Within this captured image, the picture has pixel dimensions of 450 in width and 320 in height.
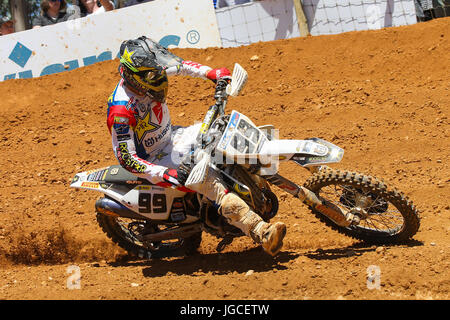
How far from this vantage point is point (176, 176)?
5164 millimetres

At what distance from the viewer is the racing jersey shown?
538 cm

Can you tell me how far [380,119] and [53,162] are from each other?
196 inches

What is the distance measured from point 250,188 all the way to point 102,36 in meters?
7.71

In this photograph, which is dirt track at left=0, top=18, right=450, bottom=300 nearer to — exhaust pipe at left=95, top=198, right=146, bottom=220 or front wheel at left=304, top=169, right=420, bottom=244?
front wheel at left=304, top=169, right=420, bottom=244

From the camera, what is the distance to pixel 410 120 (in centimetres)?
831

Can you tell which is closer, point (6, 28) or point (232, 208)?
point (232, 208)

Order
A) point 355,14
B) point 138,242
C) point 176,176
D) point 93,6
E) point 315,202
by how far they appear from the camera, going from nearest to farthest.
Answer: point 176,176, point 315,202, point 138,242, point 355,14, point 93,6

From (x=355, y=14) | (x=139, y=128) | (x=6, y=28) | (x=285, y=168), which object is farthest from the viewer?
(x=6, y=28)

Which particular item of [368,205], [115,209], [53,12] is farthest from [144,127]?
[53,12]

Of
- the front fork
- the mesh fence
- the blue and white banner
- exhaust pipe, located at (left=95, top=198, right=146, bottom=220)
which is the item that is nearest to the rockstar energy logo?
exhaust pipe, located at (left=95, top=198, right=146, bottom=220)

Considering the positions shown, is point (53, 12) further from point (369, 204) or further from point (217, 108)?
point (369, 204)

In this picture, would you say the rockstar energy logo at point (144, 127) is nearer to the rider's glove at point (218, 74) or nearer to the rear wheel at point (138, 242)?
the rider's glove at point (218, 74)

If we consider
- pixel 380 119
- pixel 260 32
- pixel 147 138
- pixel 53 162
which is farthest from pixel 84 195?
pixel 260 32

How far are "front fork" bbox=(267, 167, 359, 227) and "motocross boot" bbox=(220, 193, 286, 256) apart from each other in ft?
1.11
